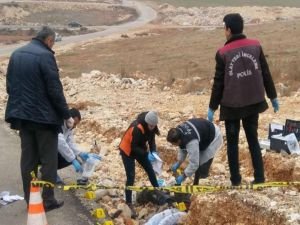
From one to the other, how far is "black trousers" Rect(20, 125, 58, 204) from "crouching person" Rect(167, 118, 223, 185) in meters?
1.37

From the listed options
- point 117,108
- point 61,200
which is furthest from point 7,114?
point 117,108

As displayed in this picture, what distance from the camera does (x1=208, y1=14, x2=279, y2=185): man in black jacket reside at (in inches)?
241

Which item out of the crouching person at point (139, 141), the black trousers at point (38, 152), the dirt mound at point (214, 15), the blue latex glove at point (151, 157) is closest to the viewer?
the black trousers at point (38, 152)

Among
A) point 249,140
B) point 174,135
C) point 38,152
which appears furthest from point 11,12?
point 249,140

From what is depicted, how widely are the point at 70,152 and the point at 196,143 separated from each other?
153cm

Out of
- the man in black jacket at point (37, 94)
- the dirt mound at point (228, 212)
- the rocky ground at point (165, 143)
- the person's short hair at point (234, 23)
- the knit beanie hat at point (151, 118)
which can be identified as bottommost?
the rocky ground at point (165, 143)

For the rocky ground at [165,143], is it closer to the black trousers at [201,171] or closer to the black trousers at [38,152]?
the black trousers at [201,171]

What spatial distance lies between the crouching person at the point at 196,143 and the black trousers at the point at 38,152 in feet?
4.49

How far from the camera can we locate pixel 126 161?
7223 millimetres

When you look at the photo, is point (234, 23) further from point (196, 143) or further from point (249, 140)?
point (196, 143)

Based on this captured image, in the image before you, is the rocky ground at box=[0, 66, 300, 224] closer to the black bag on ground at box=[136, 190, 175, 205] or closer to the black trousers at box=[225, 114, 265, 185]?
the black bag on ground at box=[136, 190, 175, 205]

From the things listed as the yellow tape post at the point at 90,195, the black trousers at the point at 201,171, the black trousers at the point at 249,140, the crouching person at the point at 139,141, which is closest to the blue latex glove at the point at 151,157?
the crouching person at the point at 139,141

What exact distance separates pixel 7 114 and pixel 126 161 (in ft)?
5.34

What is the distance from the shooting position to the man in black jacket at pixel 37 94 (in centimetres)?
602
